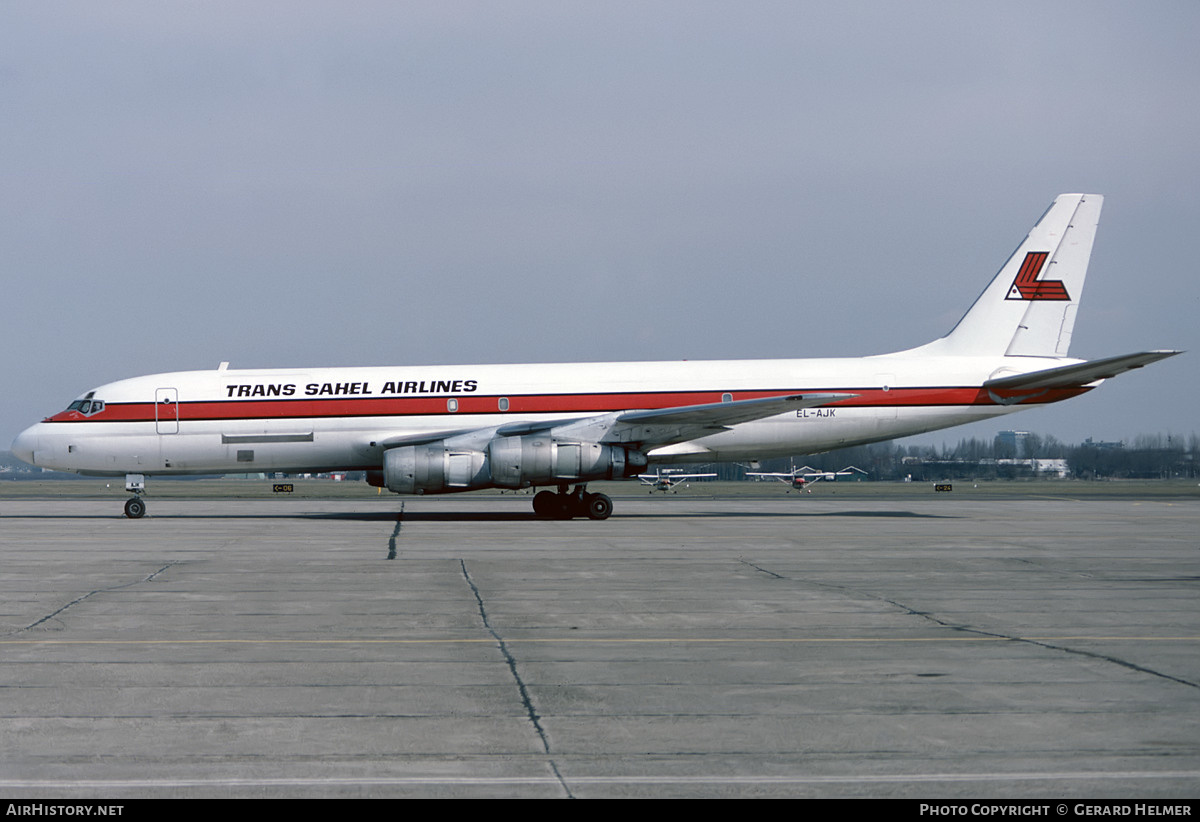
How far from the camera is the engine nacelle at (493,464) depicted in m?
26.4

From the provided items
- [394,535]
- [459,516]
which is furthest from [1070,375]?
[394,535]

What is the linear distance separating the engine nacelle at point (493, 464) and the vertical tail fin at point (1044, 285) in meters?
10.9

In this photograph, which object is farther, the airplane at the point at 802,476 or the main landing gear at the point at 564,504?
the airplane at the point at 802,476

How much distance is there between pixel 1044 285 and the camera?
31.2m

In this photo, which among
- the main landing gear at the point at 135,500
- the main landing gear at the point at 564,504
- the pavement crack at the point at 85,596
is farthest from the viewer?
the main landing gear at the point at 135,500

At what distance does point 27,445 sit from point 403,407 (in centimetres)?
1033

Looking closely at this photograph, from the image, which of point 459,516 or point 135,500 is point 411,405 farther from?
point 135,500

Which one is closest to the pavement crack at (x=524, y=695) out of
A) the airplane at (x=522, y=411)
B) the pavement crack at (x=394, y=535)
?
the pavement crack at (x=394, y=535)

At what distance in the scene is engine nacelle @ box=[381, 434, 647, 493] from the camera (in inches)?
1041

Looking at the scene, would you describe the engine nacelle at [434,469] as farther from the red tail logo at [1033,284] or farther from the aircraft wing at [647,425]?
the red tail logo at [1033,284]

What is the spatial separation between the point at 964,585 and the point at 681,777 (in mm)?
9080

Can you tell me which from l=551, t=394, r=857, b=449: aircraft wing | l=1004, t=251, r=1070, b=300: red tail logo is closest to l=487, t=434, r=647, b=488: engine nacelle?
l=551, t=394, r=857, b=449: aircraft wing

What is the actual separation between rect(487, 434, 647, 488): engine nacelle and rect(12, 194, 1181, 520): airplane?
0.23 meters
